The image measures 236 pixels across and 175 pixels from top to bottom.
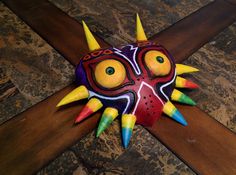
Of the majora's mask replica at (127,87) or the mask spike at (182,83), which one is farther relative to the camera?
the mask spike at (182,83)

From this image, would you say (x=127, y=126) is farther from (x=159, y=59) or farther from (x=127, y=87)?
(x=159, y=59)

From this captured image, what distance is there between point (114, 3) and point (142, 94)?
0.84m

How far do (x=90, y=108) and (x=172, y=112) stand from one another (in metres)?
0.29

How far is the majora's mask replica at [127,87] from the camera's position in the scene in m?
0.95

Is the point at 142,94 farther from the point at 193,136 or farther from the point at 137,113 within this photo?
the point at 193,136

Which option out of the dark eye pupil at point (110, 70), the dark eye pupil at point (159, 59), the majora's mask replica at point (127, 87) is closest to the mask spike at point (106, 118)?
the majora's mask replica at point (127, 87)

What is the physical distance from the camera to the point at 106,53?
102cm

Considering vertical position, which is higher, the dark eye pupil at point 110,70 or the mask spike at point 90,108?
the dark eye pupil at point 110,70

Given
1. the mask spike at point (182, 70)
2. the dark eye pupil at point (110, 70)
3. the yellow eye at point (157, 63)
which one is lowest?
the mask spike at point (182, 70)

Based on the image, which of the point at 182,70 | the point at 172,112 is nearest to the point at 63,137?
the point at 172,112

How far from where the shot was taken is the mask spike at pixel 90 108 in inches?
37.8

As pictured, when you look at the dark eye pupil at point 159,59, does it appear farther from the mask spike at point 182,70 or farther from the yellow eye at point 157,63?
the mask spike at point 182,70

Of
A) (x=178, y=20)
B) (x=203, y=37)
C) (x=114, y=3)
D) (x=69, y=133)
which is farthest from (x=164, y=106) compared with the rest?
(x=114, y=3)

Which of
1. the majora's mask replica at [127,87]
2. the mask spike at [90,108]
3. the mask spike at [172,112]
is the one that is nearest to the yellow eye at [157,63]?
the majora's mask replica at [127,87]
